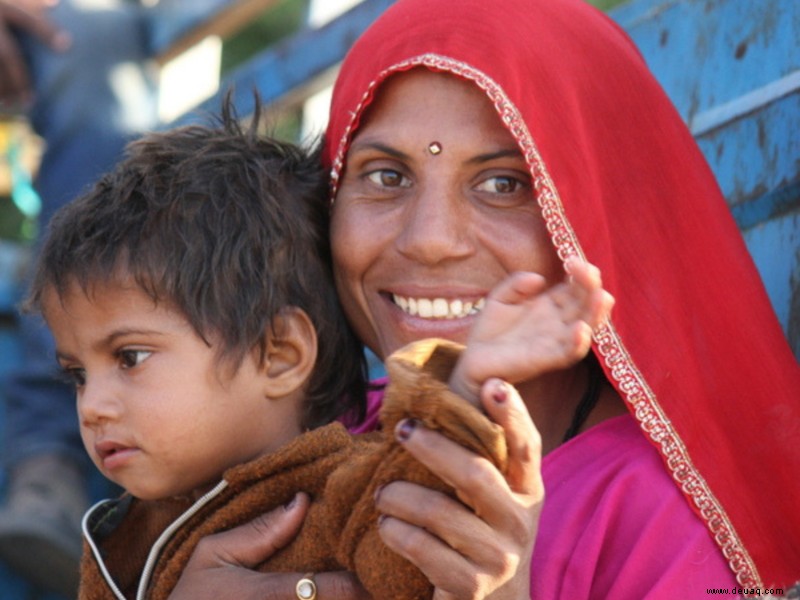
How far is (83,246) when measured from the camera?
2857 millimetres

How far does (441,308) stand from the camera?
9.41 ft

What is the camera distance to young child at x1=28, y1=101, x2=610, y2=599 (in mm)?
2711

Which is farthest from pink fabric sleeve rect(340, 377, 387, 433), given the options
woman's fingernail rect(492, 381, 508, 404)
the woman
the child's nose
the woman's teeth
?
woman's fingernail rect(492, 381, 508, 404)

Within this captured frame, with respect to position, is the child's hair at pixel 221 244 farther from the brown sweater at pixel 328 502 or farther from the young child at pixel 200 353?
the brown sweater at pixel 328 502

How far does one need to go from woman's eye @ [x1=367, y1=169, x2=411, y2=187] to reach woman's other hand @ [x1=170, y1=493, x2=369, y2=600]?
2.09 ft

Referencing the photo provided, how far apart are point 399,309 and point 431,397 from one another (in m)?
0.79

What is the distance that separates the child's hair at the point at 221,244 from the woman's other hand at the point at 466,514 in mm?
656

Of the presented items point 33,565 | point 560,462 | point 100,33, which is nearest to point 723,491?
point 560,462

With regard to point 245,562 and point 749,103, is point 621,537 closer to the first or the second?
point 245,562

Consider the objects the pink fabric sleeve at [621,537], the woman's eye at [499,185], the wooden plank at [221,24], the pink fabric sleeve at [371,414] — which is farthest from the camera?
the wooden plank at [221,24]

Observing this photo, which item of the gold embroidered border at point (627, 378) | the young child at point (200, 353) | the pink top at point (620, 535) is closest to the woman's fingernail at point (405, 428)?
the young child at point (200, 353)

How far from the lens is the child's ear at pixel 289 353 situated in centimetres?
288

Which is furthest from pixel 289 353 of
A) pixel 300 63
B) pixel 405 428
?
pixel 300 63

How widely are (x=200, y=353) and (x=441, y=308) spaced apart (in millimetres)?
436
